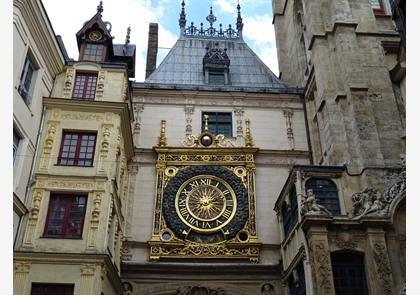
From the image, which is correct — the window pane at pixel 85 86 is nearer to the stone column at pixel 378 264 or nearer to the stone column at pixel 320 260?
the stone column at pixel 320 260

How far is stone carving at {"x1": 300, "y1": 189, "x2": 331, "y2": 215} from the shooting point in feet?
50.8

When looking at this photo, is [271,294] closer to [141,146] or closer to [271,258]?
[271,258]

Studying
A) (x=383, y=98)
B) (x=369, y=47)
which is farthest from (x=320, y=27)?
(x=383, y=98)

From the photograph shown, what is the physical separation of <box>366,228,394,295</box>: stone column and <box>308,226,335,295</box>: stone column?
1.46 m

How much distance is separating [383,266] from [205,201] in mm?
8832

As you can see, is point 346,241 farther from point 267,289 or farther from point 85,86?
point 85,86

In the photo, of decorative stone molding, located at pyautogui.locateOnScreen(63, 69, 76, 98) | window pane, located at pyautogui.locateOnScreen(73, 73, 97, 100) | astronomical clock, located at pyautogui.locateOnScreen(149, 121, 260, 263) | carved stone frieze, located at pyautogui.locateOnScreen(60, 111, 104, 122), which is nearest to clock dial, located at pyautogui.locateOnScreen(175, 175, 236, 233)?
astronomical clock, located at pyautogui.locateOnScreen(149, 121, 260, 263)

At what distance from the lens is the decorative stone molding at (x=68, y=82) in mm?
18016

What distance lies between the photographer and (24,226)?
1459cm

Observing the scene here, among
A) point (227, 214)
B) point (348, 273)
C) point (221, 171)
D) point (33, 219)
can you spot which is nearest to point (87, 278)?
point (33, 219)

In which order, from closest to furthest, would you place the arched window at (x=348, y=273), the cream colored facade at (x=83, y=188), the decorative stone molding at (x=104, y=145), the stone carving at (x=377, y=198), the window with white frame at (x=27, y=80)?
the cream colored facade at (x=83, y=188) → the arched window at (x=348, y=273) → the window with white frame at (x=27, y=80) → the stone carving at (x=377, y=198) → the decorative stone molding at (x=104, y=145)

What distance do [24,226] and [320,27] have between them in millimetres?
16973

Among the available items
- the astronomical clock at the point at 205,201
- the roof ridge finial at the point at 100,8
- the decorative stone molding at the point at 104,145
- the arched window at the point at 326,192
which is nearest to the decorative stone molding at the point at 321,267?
the arched window at the point at 326,192

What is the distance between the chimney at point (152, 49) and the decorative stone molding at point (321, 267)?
17.3 meters
